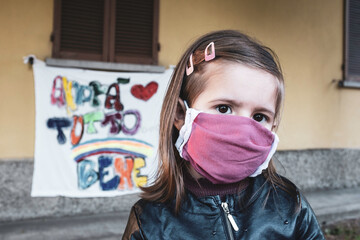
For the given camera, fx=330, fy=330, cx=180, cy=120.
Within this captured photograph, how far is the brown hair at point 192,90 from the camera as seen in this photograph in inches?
41.6

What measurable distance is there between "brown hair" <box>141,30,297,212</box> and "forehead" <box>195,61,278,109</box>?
0.02 m

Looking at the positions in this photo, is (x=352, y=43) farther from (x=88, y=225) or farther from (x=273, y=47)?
(x=88, y=225)

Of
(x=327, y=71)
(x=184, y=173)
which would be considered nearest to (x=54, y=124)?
(x=184, y=173)

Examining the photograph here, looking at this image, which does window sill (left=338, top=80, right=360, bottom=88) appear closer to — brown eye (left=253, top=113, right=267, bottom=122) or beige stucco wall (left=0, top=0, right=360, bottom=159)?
beige stucco wall (left=0, top=0, right=360, bottom=159)

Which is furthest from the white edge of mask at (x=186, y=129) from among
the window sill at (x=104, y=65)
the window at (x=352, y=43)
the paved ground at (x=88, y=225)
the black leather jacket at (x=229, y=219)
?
the window at (x=352, y=43)

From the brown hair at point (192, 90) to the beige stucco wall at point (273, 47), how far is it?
2.86m

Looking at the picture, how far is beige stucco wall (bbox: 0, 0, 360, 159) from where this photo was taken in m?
3.54

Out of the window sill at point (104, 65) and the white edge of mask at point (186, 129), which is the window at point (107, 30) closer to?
the window sill at point (104, 65)

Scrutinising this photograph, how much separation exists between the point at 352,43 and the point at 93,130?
438cm

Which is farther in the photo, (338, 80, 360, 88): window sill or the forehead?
(338, 80, 360, 88): window sill

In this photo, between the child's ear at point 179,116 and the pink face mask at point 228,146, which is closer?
the pink face mask at point 228,146

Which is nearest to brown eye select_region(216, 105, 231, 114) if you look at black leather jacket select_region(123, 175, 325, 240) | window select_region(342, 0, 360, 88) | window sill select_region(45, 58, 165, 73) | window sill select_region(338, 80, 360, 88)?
black leather jacket select_region(123, 175, 325, 240)

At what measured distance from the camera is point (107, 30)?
3.85m

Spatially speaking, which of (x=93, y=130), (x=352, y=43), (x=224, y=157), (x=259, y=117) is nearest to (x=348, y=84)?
(x=352, y=43)
